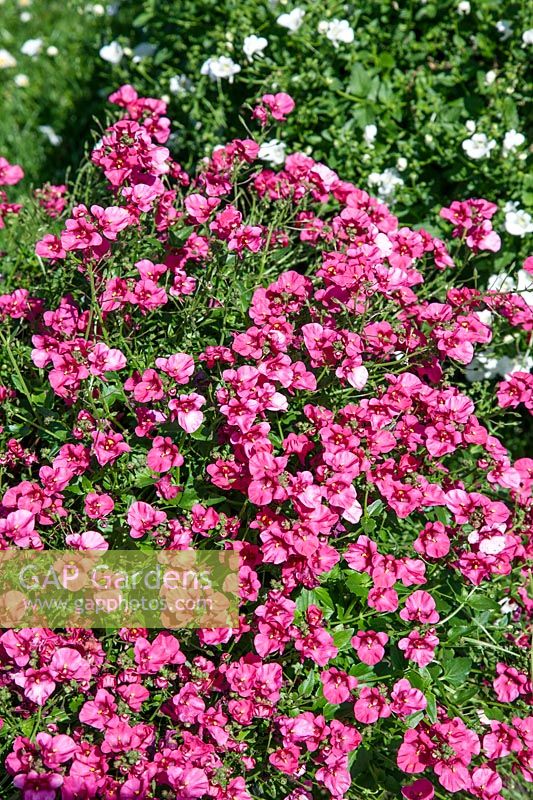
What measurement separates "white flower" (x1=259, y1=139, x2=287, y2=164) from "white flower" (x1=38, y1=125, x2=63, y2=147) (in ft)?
5.45

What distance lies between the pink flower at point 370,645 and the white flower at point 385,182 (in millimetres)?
1708

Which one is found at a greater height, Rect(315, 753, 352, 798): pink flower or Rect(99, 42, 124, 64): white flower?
Rect(99, 42, 124, 64): white flower

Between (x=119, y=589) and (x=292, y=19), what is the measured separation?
2.14 meters

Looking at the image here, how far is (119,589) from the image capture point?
2.09 m

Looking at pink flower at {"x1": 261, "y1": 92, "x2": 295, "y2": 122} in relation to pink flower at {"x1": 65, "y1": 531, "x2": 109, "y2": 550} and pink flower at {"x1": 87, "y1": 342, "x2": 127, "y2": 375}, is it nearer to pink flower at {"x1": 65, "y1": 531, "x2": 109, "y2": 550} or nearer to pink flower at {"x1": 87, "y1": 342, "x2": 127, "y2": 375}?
pink flower at {"x1": 87, "y1": 342, "x2": 127, "y2": 375}

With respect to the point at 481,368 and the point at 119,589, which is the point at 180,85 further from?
the point at 119,589

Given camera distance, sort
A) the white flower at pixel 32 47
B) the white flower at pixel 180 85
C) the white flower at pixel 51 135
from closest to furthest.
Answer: the white flower at pixel 180 85, the white flower at pixel 51 135, the white flower at pixel 32 47

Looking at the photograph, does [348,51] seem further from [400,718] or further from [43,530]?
[400,718]

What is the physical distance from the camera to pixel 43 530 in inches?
87.9

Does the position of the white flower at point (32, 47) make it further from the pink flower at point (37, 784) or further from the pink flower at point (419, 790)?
the pink flower at point (419, 790)

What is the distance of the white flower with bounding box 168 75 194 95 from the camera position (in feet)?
11.3

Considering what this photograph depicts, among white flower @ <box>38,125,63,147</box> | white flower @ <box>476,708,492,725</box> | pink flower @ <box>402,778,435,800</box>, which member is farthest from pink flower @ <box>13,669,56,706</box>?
white flower @ <box>38,125,63,147</box>

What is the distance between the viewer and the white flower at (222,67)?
3180mm

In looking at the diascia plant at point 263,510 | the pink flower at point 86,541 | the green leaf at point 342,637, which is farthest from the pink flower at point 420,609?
the pink flower at point 86,541
